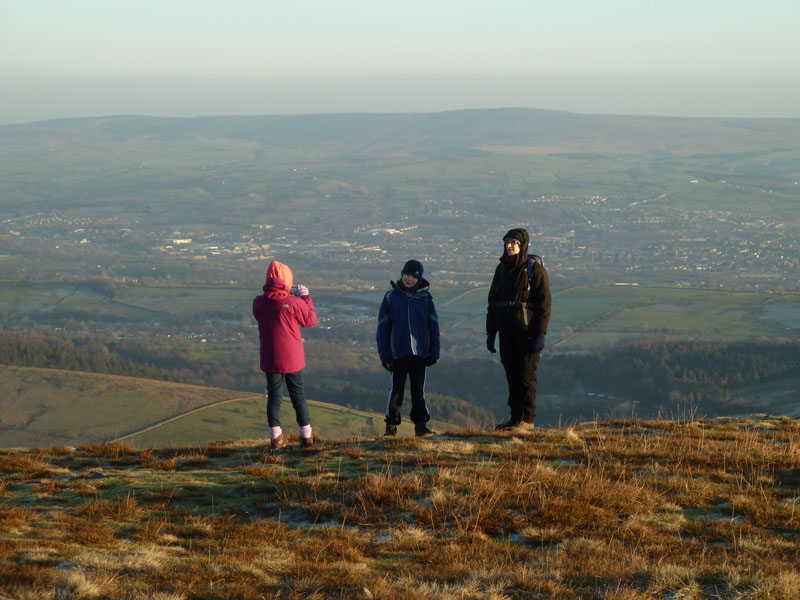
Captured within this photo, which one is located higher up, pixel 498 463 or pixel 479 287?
pixel 498 463

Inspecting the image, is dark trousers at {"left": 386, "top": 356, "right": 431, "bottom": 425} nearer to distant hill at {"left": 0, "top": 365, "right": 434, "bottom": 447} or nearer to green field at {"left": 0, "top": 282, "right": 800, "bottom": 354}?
distant hill at {"left": 0, "top": 365, "right": 434, "bottom": 447}

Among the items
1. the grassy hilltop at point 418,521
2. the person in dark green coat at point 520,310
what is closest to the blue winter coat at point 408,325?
the person in dark green coat at point 520,310

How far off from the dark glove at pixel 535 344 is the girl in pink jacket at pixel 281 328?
9.50 feet

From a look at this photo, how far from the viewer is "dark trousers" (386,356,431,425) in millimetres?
→ 12000

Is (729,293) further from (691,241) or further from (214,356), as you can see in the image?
(691,241)

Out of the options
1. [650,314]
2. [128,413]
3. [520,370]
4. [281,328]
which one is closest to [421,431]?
[520,370]

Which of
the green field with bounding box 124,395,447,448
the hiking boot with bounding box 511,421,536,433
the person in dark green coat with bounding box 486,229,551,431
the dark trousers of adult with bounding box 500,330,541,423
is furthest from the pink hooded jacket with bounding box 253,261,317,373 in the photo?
the green field with bounding box 124,395,447,448

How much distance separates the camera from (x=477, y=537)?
6910 mm

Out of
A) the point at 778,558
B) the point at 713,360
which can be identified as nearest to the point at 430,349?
the point at 778,558

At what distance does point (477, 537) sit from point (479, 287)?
326 ft

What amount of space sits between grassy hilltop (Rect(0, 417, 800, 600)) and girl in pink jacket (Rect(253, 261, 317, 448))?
Result: 570 mm

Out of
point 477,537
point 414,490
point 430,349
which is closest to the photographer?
point 477,537

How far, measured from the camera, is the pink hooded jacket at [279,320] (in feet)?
35.2

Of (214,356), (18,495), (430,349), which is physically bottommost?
(214,356)
